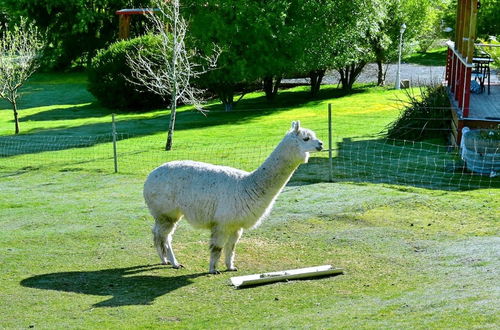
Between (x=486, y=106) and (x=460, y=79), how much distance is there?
1005mm

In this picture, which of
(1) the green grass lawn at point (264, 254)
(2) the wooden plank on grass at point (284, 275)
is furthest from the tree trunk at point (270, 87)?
(2) the wooden plank on grass at point (284, 275)

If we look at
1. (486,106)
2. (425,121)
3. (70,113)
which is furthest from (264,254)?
(70,113)

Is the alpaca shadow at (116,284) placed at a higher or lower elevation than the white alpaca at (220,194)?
lower

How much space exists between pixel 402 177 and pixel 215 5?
14592 millimetres

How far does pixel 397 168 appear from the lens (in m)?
18.4

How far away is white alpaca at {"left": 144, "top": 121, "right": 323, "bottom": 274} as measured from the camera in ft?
33.9

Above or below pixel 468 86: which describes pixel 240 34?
above

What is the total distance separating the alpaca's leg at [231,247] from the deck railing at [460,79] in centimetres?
978

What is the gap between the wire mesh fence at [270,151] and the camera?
56.9 ft

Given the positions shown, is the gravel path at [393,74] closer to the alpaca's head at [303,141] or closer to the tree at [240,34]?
the tree at [240,34]

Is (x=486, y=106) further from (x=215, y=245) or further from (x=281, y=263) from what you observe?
(x=215, y=245)

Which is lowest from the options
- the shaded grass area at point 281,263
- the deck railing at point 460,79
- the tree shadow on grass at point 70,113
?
the tree shadow on grass at point 70,113

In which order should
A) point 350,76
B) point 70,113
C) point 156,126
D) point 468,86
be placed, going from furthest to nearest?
point 350,76 → point 70,113 → point 156,126 → point 468,86

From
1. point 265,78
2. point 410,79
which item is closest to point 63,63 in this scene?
Result: point 265,78
